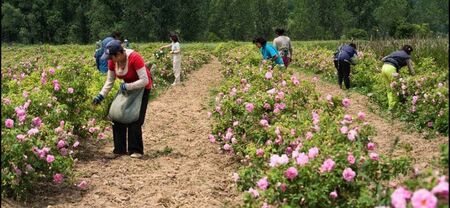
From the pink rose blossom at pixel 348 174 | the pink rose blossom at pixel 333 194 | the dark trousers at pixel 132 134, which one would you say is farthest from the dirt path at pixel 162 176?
the pink rose blossom at pixel 348 174

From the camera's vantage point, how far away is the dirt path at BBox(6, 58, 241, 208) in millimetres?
5078

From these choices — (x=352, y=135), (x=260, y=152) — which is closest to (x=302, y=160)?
(x=352, y=135)

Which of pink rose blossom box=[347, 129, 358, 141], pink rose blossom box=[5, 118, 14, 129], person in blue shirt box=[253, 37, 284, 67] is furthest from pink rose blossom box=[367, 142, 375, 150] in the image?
person in blue shirt box=[253, 37, 284, 67]

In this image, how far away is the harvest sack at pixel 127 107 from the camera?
643cm

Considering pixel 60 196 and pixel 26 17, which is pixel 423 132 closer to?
pixel 60 196

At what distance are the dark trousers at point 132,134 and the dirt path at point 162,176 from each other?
0.54 feet

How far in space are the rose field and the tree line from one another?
175 ft

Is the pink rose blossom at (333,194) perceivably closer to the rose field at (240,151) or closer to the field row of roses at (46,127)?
the rose field at (240,151)

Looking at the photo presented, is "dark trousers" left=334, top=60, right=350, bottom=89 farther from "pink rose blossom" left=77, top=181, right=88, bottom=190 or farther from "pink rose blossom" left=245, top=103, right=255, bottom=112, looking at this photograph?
"pink rose blossom" left=77, top=181, right=88, bottom=190

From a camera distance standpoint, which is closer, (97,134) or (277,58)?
(97,134)

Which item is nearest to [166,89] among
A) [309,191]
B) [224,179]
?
[224,179]

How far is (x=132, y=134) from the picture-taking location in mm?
6676

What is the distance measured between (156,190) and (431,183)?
3.51m

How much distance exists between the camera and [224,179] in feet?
19.3
